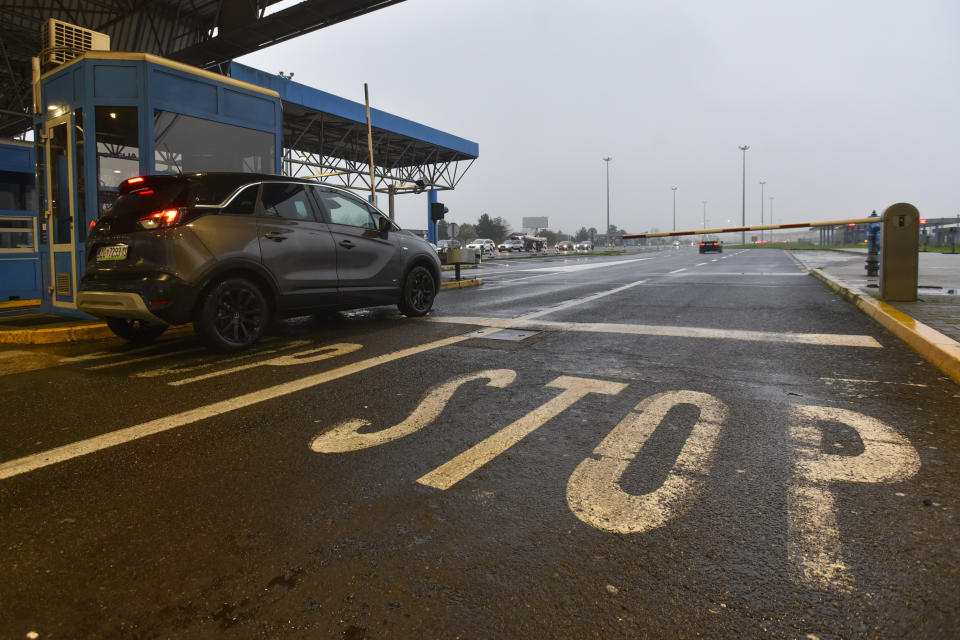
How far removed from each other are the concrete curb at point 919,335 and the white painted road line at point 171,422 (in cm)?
459

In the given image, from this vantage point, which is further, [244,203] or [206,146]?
[206,146]

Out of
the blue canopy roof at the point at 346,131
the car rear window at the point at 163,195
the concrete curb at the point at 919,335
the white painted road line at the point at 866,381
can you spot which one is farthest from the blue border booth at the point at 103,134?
the blue canopy roof at the point at 346,131

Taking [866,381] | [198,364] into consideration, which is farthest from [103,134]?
[866,381]

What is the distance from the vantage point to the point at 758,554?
201 centimetres

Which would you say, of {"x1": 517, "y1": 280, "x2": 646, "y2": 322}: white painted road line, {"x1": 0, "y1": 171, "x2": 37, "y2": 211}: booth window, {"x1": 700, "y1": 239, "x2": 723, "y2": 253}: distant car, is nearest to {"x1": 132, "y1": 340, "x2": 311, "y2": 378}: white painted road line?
{"x1": 517, "y1": 280, "x2": 646, "y2": 322}: white painted road line

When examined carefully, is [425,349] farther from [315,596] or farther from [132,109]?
[132,109]

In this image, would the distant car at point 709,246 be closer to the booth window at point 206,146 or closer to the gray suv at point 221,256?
the booth window at point 206,146

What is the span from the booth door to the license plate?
100.0 inches

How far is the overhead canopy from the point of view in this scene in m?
20.1

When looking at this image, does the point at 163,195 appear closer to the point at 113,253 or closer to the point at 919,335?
the point at 113,253

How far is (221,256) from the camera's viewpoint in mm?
5406

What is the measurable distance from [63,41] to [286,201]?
4784 millimetres

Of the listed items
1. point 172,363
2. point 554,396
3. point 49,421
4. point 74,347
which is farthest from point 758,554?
point 74,347

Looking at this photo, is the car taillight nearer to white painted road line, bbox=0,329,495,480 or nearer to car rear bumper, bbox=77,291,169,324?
car rear bumper, bbox=77,291,169,324
